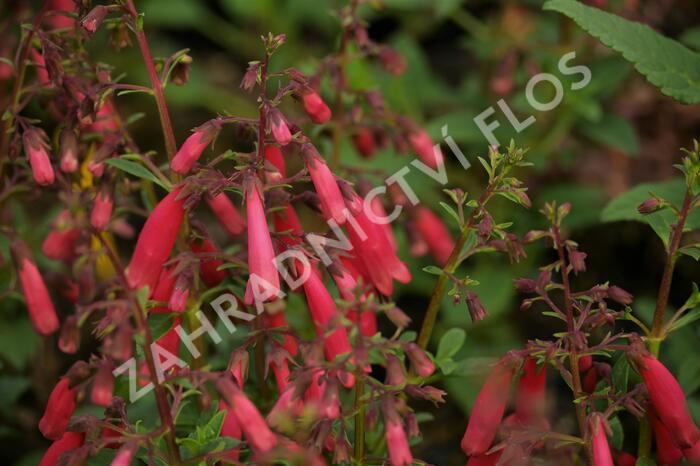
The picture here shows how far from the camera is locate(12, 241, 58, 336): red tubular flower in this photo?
9.39ft

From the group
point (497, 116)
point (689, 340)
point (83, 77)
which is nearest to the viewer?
point (83, 77)

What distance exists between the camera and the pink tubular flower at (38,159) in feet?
8.61

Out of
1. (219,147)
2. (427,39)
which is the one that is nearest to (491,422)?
(219,147)

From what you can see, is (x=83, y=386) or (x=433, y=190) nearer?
(x=83, y=386)

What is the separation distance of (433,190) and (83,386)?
3.00 metres

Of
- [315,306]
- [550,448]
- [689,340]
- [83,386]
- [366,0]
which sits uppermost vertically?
[366,0]

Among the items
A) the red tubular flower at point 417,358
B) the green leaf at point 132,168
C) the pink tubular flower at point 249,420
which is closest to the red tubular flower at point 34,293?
the green leaf at point 132,168

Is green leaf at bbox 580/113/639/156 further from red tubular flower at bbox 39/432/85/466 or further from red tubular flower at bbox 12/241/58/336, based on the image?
red tubular flower at bbox 39/432/85/466

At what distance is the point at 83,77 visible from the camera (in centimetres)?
287

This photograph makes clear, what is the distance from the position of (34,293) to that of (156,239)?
684 mm

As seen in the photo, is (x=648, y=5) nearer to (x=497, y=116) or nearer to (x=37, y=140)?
(x=497, y=116)

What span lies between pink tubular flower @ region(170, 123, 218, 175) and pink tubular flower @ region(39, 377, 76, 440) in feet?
1.92

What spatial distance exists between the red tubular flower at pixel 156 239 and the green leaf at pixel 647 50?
3.91 feet

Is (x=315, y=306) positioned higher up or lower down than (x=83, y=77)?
lower down
